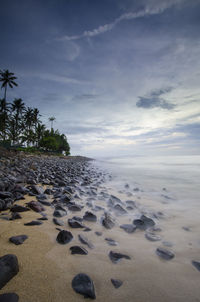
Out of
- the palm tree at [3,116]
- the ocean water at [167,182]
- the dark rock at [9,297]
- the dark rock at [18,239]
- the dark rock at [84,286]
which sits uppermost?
the palm tree at [3,116]

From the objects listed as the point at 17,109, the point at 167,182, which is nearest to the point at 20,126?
the point at 17,109

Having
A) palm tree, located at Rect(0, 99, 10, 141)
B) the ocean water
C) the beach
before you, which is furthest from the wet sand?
palm tree, located at Rect(0, 99, 10, 141)

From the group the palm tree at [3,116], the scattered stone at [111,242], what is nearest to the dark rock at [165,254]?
the scattered stone at [111,242]

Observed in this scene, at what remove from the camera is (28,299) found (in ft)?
2.91

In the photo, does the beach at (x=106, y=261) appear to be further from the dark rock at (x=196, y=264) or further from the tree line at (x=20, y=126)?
the tree line at (x=20, y=126)

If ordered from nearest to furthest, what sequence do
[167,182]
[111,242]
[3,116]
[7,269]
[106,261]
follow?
1. [7,269]
2. [106,261]
3. [111,242]
4. [167,182]
5. [3,116]

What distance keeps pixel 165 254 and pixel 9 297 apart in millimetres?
1400

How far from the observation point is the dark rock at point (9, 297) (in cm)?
83

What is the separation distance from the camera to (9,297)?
2.76 feet

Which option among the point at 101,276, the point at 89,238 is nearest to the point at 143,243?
the point at 89,238

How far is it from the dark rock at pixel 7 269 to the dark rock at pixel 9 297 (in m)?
0.10

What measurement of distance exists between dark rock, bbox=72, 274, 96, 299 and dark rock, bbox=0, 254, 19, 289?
0.44 metres

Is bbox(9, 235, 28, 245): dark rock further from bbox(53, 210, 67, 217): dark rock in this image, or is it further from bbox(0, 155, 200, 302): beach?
bbox(53, 210, 67, 217): dark rock

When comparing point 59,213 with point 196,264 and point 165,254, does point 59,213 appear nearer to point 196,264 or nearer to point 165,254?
point 165,254
